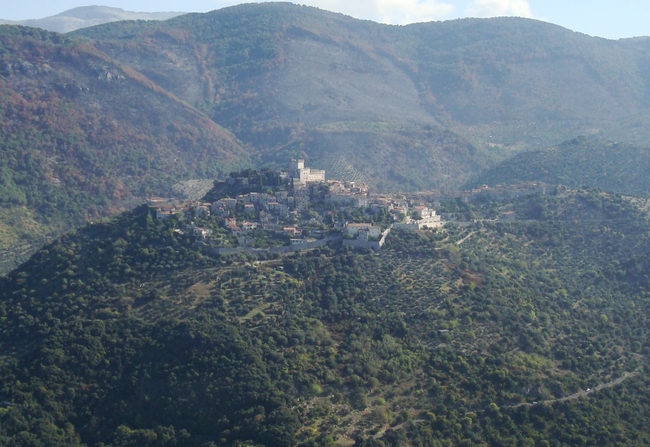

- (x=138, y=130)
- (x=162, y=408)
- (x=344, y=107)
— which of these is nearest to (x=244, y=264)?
(x=162, y=408)

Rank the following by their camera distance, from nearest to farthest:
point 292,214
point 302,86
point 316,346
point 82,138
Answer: point 316,346 < point 292,214 < point 82,138 < point 302,86

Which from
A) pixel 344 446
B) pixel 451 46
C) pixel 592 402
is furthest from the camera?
pixel 451 46

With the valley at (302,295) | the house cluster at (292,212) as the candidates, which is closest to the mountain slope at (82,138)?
the valley at (302,295)

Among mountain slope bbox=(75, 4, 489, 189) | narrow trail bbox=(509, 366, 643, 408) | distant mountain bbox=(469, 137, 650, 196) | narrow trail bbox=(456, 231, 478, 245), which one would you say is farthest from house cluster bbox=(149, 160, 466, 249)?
mountain slope bbox=(75, 4, 489, 189)

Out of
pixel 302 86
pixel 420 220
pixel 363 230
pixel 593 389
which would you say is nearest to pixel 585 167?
pixel 420 220

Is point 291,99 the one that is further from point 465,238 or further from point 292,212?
point 465,238

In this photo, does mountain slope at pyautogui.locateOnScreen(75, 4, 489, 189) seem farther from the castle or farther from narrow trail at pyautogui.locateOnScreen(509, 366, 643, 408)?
narrow trail at pyautogui.locateOnScreen(509, 366, 643, 408)

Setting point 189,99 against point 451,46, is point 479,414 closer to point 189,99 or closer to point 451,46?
point 189,99
